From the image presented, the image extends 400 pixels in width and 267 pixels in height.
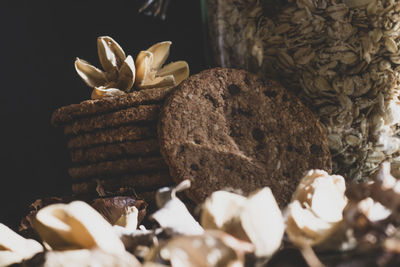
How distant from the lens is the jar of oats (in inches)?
22.9

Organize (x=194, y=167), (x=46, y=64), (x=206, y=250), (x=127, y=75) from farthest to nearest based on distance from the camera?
(x=46, y=64)
(x=127, y=75)
(x=194, y=167)
(x=206, y=250)

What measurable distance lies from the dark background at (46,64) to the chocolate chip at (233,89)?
0.41 m

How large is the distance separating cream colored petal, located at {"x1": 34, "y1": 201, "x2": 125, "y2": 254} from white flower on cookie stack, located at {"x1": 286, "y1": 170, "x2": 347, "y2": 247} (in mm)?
104

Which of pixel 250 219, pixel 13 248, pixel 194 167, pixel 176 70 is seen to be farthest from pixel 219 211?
pixel 176 70

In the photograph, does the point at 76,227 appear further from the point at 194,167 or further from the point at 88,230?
the point at 194,167

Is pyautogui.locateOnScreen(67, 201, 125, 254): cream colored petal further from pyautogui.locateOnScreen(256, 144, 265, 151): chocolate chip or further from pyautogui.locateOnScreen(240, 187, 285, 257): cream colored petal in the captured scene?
pyautogui.locateOnScreen(256, 144, 265, 151): chocolate chip

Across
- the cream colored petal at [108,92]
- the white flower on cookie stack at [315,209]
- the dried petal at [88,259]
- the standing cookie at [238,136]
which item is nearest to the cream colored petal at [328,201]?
the white flower on cookie stack at [315,209]

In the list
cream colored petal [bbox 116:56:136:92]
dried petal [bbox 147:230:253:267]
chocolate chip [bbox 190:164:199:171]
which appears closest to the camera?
dried petal [bbox 147:230:253:267]

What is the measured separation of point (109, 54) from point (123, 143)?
0.19m

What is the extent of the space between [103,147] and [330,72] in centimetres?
36

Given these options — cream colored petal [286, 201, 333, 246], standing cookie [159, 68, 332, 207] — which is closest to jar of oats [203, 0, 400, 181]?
standing cookie [159, 68, 332, 207]

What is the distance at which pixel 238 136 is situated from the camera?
58 centimetres

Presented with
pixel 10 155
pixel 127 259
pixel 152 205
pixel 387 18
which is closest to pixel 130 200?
pixel 152 205

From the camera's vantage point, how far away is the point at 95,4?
0.99m
